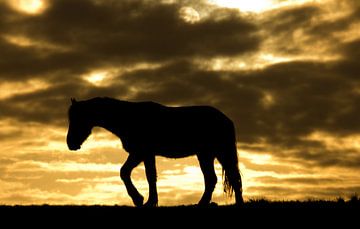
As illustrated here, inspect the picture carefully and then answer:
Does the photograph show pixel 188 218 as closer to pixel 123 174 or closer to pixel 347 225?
pixel 347 225

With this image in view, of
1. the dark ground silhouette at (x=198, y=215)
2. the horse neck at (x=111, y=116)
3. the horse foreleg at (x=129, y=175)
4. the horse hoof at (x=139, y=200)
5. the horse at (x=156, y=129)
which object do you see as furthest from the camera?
the horse neck at (x=111, y=116)

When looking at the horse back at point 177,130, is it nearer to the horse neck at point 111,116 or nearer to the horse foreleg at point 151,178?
the horse neck at point 111,116

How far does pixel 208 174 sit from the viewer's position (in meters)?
18.6

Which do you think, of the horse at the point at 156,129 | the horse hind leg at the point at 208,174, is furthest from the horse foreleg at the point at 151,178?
the horse hind leg at the point at 208,174

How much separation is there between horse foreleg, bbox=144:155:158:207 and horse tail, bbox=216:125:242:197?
242cm

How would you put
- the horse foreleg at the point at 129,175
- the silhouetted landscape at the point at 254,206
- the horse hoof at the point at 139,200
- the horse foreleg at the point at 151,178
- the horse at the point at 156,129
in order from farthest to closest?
1. the horse at the point at 156,129
2. the horse foreleg at the point at 129,175
3. the horse hoof at the point at 139,200
4. the horse foreleg at the point at 151,178
5. the silhouetted landscape at the point at 254,206

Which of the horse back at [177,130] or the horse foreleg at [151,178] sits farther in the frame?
the horse back at [177,130]

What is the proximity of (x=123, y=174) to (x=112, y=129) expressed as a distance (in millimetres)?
1526

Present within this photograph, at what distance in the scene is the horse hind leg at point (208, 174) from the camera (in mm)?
18422

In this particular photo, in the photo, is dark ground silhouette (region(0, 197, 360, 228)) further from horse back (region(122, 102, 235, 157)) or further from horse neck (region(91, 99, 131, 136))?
horse neck (region(91, 99, 131, 136))

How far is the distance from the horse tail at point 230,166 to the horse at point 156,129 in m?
0.11

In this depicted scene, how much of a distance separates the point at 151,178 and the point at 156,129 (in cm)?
156

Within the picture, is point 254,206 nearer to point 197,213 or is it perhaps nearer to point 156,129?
point 197,213

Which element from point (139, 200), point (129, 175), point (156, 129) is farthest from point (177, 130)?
point (139, 200)
